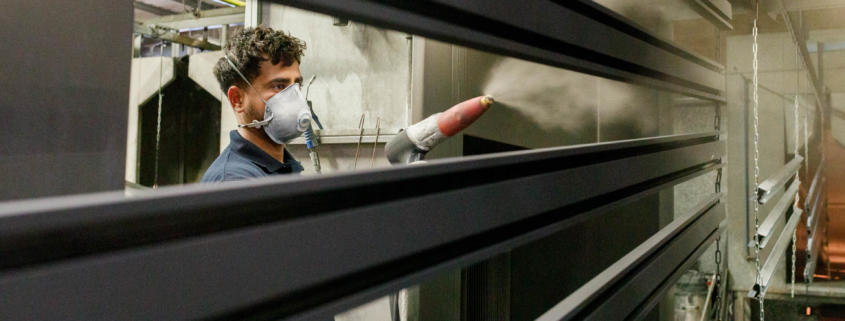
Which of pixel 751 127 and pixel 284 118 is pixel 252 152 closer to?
pixel 284 118

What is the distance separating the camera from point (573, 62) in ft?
2.11

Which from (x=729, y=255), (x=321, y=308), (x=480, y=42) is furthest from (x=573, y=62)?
(x=729, y=255)

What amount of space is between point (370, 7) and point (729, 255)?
277 inches

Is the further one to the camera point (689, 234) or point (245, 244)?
point (689, 234)

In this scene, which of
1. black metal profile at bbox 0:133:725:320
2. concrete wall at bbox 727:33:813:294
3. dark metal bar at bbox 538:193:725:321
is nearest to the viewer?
black metal profile at bbox 0:133:725:320

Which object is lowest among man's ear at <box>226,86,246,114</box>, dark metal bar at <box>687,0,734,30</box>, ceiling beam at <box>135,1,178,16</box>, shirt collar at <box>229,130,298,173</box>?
shirt collar at <box>229,130,298,173</box>

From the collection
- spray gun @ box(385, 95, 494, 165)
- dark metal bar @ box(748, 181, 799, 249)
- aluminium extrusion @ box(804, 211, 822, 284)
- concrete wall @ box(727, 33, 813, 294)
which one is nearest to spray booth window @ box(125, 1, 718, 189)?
spray gun @ box(385, 95, 494, 165)

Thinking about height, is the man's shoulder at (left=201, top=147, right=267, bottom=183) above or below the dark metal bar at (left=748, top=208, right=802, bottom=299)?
above

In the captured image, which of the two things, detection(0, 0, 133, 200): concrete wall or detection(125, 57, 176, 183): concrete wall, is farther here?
detection(125, 57, 176, 183): concrete wall

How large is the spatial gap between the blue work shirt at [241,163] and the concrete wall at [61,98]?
4.90ft

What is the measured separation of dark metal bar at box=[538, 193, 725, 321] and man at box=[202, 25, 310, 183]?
4.64 feet

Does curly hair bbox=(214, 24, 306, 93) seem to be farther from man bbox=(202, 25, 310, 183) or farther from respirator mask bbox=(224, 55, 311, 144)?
respirator mask bbox=(224, 55, 311, 144)

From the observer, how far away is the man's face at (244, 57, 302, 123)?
2.12 metres

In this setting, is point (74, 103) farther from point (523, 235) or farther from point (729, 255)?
point (729, 255)
